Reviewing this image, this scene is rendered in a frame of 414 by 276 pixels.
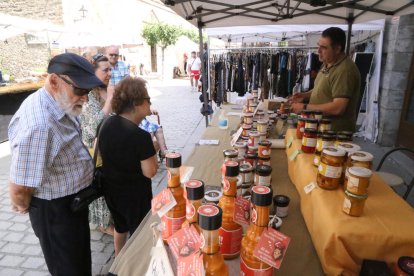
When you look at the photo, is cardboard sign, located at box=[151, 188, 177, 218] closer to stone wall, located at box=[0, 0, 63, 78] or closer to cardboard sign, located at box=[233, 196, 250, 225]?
cardboard sign, located at box=[233, 196, 250, 225]

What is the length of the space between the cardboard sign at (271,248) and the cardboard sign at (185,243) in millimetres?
187

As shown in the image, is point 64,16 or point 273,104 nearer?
point 273,104

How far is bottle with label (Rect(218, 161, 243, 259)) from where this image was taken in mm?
1087

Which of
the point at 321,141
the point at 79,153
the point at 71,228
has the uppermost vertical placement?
the point at 321,141

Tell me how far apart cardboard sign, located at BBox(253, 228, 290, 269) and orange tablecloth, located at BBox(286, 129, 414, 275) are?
0.33 meters

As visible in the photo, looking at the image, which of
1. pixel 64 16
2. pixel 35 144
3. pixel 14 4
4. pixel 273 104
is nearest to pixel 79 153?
pixel 35 144

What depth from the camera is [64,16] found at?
45.8 feet

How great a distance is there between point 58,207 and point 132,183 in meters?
0.53

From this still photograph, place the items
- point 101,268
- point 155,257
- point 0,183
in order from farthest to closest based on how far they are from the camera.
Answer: point 0,183, point 101,268, point 155,257

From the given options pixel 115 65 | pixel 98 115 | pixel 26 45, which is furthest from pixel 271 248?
pixel 26 45

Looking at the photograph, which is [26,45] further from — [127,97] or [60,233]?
[60,233]

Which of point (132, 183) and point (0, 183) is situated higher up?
point (132, 183)

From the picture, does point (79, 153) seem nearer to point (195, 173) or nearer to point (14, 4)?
point (195, 173)

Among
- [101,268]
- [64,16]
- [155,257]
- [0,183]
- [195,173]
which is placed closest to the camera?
[155,257]
